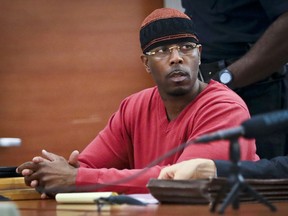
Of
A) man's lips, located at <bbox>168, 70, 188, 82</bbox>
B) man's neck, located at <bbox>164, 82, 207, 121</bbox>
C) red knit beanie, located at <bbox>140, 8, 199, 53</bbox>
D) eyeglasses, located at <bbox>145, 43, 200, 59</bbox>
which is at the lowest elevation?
man's neck, located at <bbox>164, 82, 207, 121</bbox>

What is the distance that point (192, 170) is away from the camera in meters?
2.23

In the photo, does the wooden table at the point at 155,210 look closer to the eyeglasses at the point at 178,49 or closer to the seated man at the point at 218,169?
the seated man at the point at 218,169

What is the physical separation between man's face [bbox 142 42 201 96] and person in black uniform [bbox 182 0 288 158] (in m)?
0.31

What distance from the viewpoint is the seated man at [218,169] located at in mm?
2234

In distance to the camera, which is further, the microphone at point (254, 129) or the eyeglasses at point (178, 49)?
the eyeglasses at point (178, 49)

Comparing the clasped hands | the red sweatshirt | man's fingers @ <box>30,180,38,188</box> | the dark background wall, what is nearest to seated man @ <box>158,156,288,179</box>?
the red sweatshirt

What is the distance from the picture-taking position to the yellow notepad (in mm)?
2145

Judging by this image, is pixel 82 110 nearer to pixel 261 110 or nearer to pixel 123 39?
pixel 123 39

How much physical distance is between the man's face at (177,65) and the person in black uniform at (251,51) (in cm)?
31

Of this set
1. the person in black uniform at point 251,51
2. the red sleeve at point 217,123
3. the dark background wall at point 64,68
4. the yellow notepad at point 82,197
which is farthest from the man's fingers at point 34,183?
the dark background wall at point 64,68

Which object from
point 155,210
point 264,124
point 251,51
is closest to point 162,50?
point 251,51

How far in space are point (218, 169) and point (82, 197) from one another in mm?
393

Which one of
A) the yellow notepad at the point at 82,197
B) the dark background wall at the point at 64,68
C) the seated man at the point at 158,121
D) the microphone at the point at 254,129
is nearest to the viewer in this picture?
the microphone at the point at 254,129

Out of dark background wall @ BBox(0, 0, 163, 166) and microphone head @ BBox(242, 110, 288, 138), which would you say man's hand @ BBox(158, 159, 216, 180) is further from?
dark background wall @ BBox(0, 0, 163, 166)
